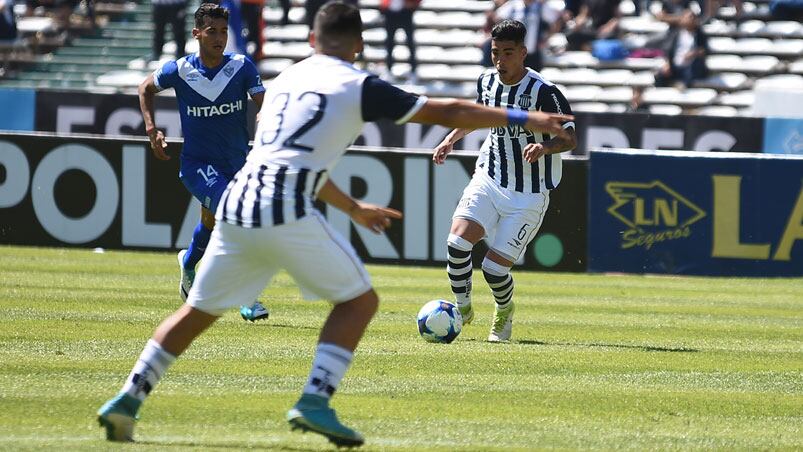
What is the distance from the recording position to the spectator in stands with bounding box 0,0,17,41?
27859 millimetres

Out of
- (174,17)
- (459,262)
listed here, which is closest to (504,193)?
(459,262)

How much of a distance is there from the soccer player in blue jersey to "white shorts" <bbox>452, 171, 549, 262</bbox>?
1.91m

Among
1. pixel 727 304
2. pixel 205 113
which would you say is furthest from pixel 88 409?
pixel 727 304

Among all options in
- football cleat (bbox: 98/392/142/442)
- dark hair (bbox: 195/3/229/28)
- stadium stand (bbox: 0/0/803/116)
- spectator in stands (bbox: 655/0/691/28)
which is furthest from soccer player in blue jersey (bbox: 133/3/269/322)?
spectator in stands (bbox: 655/0/691/28)

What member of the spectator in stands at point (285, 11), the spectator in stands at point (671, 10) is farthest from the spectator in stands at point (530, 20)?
the spectator in stands at point (285, 11)

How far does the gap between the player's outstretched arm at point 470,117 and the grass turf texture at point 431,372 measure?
5.04 ft

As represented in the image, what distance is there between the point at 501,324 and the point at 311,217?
16.1 ft

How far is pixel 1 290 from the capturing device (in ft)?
44.3

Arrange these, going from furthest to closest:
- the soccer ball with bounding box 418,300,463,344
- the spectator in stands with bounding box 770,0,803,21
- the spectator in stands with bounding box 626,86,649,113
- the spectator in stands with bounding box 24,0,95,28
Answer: the spectator in stands with bounding box 24,0,95,28
the spectator in stands with bounding box 770,0,803,21
the spectator in stands with bounding box 626,86,649,113
the soccer ball with bounding box 418,300,463,344

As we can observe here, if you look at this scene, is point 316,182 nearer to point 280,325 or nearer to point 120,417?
point 120,417

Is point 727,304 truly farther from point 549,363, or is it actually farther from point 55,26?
point 55,26

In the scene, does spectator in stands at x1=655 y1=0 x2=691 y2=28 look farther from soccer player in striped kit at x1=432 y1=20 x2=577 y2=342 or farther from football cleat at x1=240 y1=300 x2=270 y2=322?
football cleat at x1=240 y1=300 x2=270 y2=322

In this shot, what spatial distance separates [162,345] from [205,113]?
5207mm

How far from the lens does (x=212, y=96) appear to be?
11.7 m
